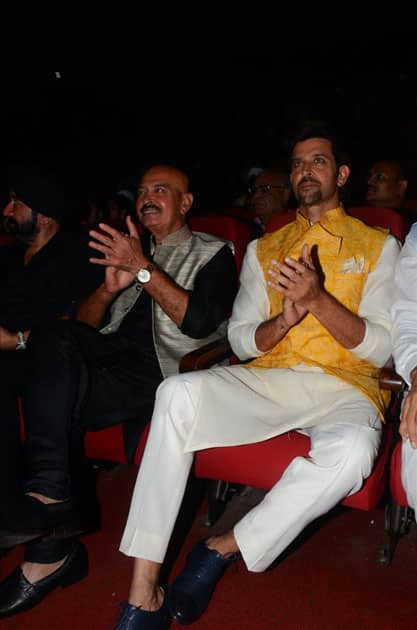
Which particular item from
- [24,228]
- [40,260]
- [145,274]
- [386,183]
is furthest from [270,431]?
[386,183]

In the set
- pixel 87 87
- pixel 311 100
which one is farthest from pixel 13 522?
pixel 311 100

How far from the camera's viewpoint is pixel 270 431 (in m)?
1.92

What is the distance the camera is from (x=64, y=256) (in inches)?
105

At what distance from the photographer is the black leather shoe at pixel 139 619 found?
174 cm

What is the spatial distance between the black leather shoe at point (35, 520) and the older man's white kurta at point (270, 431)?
196 mm

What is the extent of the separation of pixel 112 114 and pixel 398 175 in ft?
14.2

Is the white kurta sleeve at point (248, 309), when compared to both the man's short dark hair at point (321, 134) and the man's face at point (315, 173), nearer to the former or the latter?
the man's face at point (315, 173)

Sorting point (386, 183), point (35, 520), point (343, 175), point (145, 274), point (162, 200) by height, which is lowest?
point (35, 520)

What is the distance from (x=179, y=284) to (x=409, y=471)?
115 cm

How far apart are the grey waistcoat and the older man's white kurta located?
0.92 feet

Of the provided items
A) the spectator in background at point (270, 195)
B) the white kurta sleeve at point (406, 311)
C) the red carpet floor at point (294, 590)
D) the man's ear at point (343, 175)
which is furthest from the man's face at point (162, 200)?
the spectator in background at point (270, 195)

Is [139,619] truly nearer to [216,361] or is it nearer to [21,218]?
[216,361]

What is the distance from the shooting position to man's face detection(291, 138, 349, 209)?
7.62ft

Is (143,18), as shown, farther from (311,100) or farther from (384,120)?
(384,120)
